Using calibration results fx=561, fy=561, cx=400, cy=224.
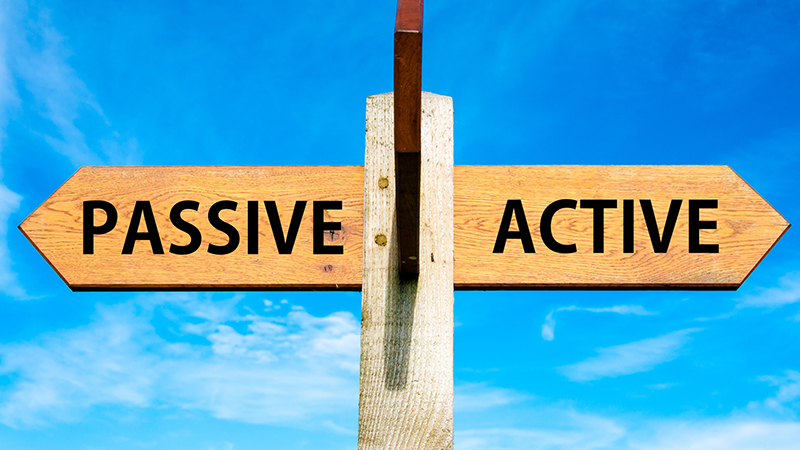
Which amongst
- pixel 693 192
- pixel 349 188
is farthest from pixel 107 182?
pixel 693 192

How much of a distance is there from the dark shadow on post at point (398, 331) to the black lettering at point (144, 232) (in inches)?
31.9

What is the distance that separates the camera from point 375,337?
1.54 metres

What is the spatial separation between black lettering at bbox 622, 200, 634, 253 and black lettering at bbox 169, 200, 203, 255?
1358 mm

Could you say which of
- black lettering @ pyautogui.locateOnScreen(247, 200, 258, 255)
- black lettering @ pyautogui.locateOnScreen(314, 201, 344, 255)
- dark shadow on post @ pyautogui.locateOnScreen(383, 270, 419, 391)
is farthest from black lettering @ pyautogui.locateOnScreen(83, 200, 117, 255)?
dark shadow on post @ pyautogui.locateOnScreen(383, 270, 419, 391)

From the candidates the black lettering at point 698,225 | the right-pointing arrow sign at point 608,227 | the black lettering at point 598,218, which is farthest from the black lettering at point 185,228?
the black lettering at point 698,225

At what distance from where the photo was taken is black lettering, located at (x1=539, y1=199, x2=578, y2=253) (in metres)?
1.76

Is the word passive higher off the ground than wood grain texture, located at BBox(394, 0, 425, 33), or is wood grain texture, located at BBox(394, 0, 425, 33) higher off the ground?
wood grain texture, located at BBox(394, 0, 425, 33)

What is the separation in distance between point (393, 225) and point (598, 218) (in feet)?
2.22

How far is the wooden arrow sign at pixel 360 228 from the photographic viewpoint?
175 cm

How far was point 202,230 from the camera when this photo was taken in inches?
71.7

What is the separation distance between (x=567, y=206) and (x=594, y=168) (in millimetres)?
164

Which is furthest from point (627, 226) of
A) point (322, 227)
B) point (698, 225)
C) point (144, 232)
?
point (144, 232)

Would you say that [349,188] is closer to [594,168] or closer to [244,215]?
[244,215]

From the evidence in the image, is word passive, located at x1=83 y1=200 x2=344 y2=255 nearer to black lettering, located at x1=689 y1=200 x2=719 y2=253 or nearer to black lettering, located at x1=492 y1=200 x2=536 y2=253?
black lettering, located at x1=492 y1=200 x2=536 y2=253
